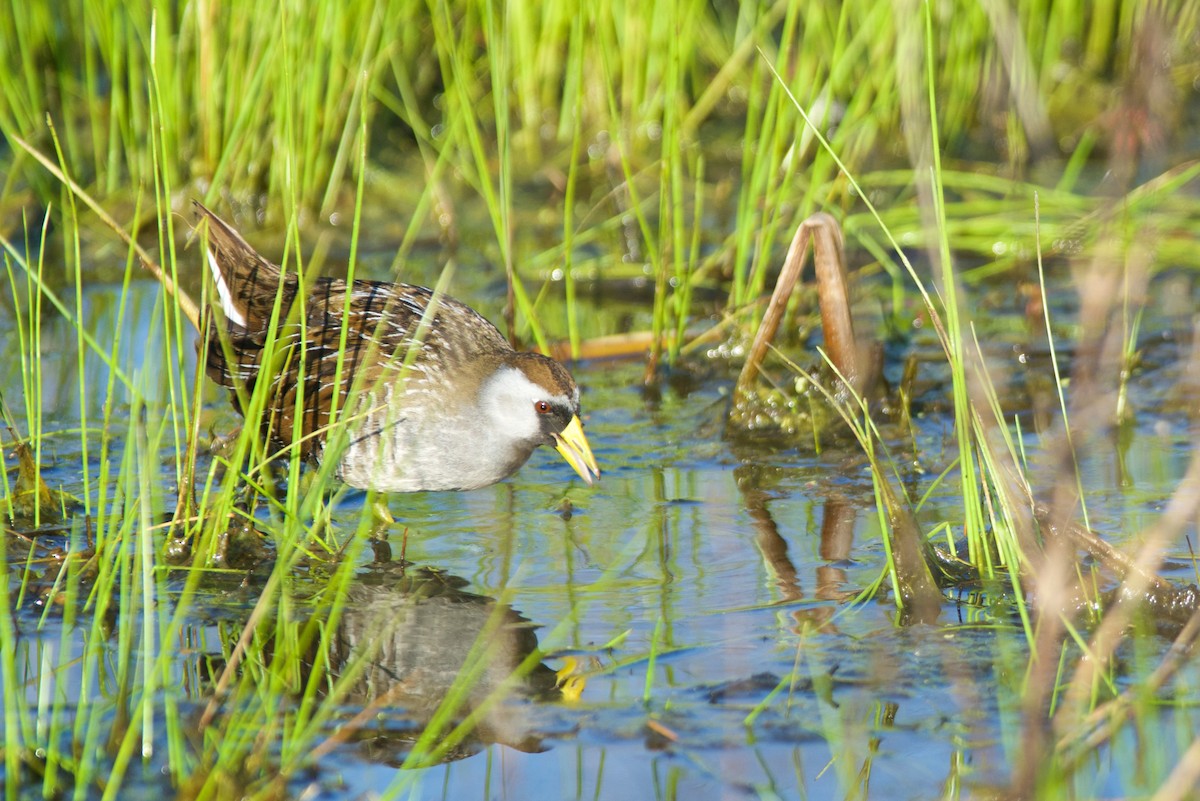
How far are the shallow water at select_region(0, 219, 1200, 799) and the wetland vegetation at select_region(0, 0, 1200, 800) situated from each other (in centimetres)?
1

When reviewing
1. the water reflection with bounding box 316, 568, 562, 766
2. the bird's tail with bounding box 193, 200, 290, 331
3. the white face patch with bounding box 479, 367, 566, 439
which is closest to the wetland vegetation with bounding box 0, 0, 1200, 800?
the water reflection with bounding box 316, 568, 562, 766

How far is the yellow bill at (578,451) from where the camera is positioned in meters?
3.93

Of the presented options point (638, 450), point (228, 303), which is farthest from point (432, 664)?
point (228, 303)

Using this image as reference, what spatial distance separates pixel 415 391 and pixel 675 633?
3.79 ft

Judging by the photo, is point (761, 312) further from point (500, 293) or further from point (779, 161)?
point (500, 293)

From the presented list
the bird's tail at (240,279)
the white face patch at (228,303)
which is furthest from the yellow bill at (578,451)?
the white face patch at (228,303)

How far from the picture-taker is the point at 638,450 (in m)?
4.56

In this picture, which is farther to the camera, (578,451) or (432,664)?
(578,451)

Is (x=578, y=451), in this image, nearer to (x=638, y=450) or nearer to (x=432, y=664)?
(x=638, y=450)

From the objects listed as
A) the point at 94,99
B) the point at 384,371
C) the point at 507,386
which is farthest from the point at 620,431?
the point at 94,99

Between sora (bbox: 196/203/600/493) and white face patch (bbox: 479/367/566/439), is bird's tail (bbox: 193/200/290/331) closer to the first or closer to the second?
sora (bbox: 196/203/600/493)

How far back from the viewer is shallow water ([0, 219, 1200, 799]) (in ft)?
8.88

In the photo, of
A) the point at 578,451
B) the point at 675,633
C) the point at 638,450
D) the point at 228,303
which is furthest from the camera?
the point at 638,450

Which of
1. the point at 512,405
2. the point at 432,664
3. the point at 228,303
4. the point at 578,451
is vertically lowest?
the point at 432,664
